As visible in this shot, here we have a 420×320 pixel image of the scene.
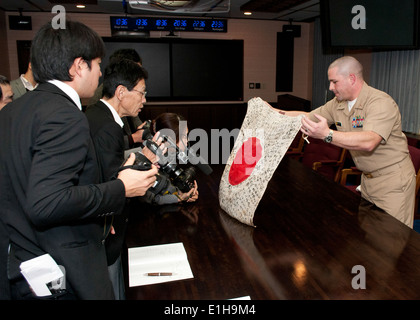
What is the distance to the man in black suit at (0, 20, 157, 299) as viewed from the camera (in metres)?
0.95

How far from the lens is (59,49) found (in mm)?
1077

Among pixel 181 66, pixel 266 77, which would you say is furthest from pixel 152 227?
pixel 266 77

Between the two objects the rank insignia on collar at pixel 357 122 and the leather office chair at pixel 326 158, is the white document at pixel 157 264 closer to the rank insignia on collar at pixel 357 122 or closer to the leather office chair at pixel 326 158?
the rank insignia on collar at pixel 357 122

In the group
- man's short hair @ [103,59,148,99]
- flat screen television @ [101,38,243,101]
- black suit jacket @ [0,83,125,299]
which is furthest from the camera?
flat screen television @ [101,38,243,101]

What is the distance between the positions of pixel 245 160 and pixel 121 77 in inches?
31.9

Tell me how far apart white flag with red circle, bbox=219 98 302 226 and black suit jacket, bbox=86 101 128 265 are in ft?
1.76

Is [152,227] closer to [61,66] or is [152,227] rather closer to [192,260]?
[192,260]

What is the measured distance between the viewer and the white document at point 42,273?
1.03 meters

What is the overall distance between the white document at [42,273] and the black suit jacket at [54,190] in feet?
0.08

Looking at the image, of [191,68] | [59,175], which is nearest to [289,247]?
[59,175]

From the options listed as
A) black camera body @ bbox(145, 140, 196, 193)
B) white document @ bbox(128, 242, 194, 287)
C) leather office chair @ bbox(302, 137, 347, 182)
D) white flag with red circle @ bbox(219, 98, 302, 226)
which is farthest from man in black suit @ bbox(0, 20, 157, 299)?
leather office chair @ bbox(302, 137, 347, 182)

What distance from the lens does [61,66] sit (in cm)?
109

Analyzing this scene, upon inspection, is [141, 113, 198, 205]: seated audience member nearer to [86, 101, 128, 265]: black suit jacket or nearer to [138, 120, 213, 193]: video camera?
[138, 120, 213, 193]: video camera

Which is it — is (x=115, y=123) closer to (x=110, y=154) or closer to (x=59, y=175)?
(x=110, y=154)
